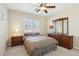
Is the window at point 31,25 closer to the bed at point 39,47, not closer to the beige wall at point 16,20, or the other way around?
the beige wall at point 16,20

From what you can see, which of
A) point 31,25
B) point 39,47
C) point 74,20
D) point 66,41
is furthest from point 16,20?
point 74,20

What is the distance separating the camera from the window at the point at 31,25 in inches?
227

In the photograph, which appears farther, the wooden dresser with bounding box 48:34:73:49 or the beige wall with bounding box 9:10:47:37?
the beige wall with bounding box 9:10:47:37

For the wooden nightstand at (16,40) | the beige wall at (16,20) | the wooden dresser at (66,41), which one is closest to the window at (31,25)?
the beige wall at (16,20)

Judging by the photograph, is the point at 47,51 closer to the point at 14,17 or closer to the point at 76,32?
the point at 76,32

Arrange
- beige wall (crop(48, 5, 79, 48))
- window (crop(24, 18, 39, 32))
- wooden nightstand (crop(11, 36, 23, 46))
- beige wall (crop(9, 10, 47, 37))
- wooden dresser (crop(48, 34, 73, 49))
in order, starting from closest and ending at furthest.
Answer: beige wall (crop(48, 5, 79, 48)), wooden dresser (crop(48, 34, 73, 49)), wooden nightstand (crop(11, 36, 23, 46)), beige wall (crop(9, 10, 47, 37)), window (crop(24, 18, 39, 32))

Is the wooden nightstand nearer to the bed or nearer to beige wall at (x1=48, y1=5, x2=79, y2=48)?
the bed

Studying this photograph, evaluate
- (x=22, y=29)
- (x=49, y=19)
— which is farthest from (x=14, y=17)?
(x=49, y=19)

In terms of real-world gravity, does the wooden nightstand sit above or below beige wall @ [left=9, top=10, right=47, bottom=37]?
below

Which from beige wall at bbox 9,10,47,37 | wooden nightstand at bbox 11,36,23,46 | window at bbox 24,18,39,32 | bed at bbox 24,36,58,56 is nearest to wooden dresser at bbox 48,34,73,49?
bed at bbox 24,36,58,56

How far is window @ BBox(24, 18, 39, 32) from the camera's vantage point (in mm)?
5754

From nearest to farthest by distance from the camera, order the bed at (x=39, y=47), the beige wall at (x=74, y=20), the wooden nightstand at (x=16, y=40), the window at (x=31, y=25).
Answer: the bed at (x=39, y=47)
the beige wall at (x=74, y=20)
the wooden nightstand at (x=16, y=40)
the window at (x=31, y=25)

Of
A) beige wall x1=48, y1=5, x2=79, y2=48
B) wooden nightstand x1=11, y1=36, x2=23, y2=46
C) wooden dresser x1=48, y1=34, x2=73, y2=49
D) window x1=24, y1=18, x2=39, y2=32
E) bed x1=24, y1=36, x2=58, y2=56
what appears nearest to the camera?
bed x1=24, y1=36, x2=58, y2=56

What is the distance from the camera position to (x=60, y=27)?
5.26m
